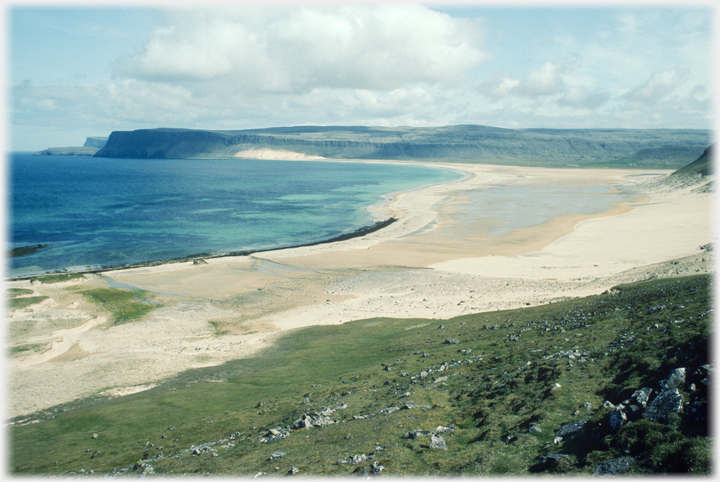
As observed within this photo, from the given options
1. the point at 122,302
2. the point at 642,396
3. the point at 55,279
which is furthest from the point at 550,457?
the point at 55,279

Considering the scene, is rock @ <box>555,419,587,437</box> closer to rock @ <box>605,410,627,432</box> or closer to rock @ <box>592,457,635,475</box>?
rock @ <box>605,410,627,432</box>

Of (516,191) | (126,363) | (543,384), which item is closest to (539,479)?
(543,384)

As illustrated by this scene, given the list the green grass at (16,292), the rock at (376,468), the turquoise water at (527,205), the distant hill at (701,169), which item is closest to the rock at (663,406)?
the rock at (376,468)

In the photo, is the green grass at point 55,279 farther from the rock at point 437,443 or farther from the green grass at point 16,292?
the rock at point 437,443

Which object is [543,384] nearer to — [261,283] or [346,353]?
[346,353]

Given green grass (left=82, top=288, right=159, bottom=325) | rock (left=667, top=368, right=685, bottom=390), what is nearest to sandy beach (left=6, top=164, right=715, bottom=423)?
green grass (left=82, top=288, right=159, bottom=325)

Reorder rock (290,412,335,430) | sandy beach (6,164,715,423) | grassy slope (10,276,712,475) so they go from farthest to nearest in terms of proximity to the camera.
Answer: sandy beach (6,164,715,423)
rock (290,412,335,430)
grassy slope (10,276,712,475)
